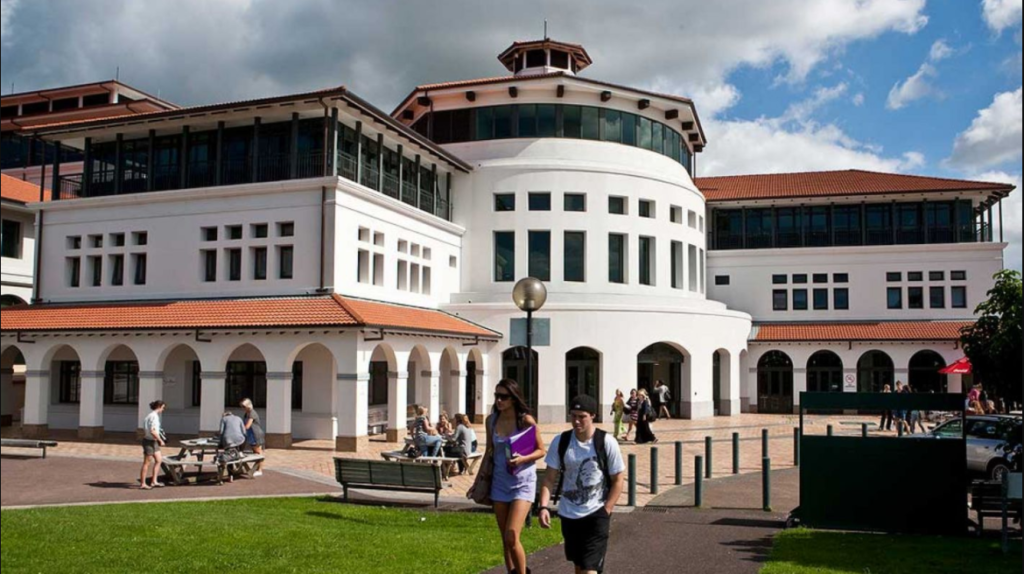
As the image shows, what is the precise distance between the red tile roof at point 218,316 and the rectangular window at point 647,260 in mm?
11957

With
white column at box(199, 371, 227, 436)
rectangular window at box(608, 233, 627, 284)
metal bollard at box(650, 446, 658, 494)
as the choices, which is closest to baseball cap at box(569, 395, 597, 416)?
metal bollard at box(650, 446, 658, 494)

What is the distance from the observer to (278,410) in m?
24.2

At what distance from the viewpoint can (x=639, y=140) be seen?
38.8m

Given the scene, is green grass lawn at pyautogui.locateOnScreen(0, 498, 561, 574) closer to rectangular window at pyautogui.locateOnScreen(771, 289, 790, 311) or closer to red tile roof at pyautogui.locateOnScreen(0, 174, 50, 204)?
red tile roof at pyautogui.locateOnScreen(0, 174, 50, 204)

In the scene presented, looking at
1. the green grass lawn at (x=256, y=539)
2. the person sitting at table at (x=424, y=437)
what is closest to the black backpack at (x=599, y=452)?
the green grass lawn at (x=256, y=539)

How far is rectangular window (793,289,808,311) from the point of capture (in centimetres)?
4662

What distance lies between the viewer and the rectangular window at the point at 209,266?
27812 millimetres

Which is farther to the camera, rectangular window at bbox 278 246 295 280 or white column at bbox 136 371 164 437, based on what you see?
rectangular window at bbox 278 246 295 280

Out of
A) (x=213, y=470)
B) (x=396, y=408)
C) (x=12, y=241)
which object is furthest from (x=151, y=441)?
(x=12, y=241)

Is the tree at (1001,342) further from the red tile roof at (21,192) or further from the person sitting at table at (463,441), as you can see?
the red tile roof at (21,192)

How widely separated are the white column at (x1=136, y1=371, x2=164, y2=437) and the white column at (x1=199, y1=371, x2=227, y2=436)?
1724mm

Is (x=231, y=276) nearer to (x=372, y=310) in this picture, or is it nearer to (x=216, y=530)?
(x=372, y=310)

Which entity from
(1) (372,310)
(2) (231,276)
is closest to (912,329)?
(1) (372,310)

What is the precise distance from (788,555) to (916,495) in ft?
9.20
